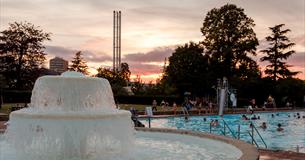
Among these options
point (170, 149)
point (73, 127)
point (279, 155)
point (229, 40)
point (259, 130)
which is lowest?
point (259, 130)

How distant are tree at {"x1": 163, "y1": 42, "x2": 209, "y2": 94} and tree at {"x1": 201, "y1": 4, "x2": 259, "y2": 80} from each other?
1785 millimetres

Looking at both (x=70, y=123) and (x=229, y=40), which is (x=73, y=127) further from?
(x=229, y=40)

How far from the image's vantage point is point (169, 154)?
10.0 meters

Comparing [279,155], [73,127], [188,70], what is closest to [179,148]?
[279,155]

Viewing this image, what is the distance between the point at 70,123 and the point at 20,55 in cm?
5016

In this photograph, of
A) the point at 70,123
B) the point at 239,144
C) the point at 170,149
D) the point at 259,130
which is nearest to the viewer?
the point at 70,123

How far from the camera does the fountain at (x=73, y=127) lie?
878 cm

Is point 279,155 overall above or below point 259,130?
above

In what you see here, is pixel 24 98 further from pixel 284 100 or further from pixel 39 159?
pixel 39 159

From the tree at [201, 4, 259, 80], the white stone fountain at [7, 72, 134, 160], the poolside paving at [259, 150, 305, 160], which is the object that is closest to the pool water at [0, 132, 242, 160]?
the white stone fountain at [7, 72, 134, 160]

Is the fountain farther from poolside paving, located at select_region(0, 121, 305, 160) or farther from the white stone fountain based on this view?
poolside paving, located at select_region(0, 121, 305, 160)

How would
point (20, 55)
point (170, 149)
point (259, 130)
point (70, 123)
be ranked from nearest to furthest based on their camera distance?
point (70, 123) < point (170, 149) < point (259, 130) < point (20, 55)

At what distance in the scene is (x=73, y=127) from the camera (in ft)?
28.6

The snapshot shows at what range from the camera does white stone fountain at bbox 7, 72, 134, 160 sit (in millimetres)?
8773
